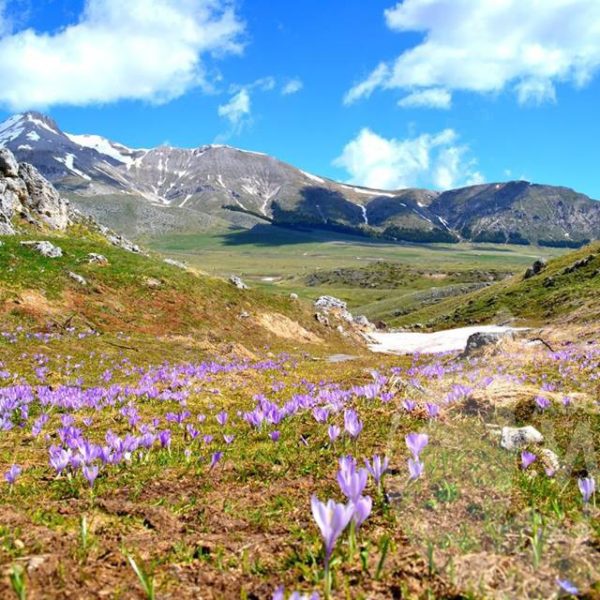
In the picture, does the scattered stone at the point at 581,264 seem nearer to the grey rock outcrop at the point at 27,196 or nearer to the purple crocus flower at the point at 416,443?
the grey rock outcrop at the point at 27,196

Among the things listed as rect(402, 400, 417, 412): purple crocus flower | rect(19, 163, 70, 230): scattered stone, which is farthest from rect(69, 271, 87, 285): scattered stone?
rect(402, 400, 417, 412): purple crocus flower

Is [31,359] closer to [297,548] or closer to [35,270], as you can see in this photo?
[35,270]

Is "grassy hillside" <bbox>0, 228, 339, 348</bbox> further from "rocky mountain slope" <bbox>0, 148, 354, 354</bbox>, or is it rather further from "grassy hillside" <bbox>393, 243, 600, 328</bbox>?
"grassy hillside" <bbox>393, 243, 600, 328</bbox>

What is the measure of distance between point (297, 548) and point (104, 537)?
131 cm

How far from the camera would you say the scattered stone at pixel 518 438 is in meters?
5.15

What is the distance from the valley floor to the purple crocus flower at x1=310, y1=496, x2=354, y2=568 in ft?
1.54

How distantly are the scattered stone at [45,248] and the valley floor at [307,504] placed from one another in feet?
89.6

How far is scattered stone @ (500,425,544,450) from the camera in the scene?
515cm

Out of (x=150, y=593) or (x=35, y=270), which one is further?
(x=35, y=270)

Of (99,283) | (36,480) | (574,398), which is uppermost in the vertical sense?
(99,283)

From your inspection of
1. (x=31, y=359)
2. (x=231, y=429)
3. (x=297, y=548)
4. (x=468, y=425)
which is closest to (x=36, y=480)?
(x=231, y=429)

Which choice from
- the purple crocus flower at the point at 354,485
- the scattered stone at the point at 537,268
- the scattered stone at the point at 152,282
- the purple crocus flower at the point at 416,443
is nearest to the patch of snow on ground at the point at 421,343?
the scattered stone at the point at 152,282

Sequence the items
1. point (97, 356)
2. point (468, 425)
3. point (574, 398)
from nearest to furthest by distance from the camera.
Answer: point (468, 425) → point (574, 398) → point (97, 356)

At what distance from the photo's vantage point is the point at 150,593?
260 cm
